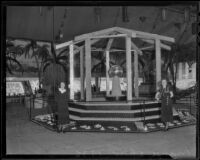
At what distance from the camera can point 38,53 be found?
51.1 ft

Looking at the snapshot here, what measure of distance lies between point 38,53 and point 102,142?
1077 centimetres

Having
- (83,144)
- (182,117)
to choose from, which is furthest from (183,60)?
(83,144)

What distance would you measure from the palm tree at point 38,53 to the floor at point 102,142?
8.40 m

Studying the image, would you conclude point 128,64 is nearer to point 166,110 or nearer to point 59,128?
point 166,110

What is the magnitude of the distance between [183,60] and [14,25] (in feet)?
34.5

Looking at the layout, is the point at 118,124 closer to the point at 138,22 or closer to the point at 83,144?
the point at 83,144

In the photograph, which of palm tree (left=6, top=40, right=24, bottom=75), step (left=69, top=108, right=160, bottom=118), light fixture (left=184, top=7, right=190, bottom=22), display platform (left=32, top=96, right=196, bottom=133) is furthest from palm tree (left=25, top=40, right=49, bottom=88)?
light fixture (left=184, top=7, right=190, bottom=22)

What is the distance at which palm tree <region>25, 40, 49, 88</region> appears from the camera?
50.6 feet

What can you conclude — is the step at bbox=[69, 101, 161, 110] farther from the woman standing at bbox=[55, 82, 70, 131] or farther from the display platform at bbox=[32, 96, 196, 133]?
the woman standing at bbox=[55, 82, 70, 131]

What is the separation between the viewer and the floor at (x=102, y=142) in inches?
208

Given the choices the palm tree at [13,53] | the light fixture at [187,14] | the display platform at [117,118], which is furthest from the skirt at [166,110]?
the palm tree at [13,53]

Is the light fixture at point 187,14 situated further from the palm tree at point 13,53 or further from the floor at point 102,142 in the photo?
the palm tree at point 13,53

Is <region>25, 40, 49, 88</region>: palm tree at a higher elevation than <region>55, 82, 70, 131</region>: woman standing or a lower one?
higher

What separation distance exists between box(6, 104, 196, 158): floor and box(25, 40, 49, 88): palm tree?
8405mm
